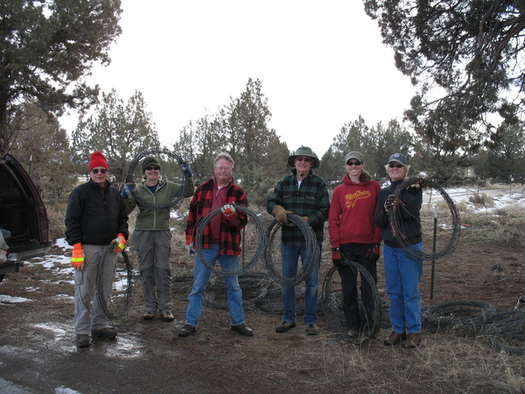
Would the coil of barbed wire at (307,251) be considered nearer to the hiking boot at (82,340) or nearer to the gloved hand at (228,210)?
the gloved hand at (228,210)

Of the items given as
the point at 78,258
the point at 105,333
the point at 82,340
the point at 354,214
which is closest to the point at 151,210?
the point at 78,258

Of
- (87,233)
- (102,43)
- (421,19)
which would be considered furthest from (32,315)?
(102,43)

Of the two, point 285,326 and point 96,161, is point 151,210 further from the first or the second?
point 285,326

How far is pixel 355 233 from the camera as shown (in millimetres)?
3982

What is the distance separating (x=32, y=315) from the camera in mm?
4805

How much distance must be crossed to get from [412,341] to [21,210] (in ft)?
18.0

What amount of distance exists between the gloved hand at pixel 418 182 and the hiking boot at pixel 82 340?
334 centimetres

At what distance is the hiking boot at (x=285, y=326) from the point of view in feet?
14.2

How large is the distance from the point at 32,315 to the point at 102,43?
9.98m

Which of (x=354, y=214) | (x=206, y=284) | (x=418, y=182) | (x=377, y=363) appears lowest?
(x=377, y=363)

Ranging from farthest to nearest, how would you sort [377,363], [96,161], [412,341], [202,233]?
[202,233] < [96,161] < [412,341] < [377,363]

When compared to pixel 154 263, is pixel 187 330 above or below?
below

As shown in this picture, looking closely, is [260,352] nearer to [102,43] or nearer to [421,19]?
[421,19]

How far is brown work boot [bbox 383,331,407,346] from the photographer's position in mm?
3848
